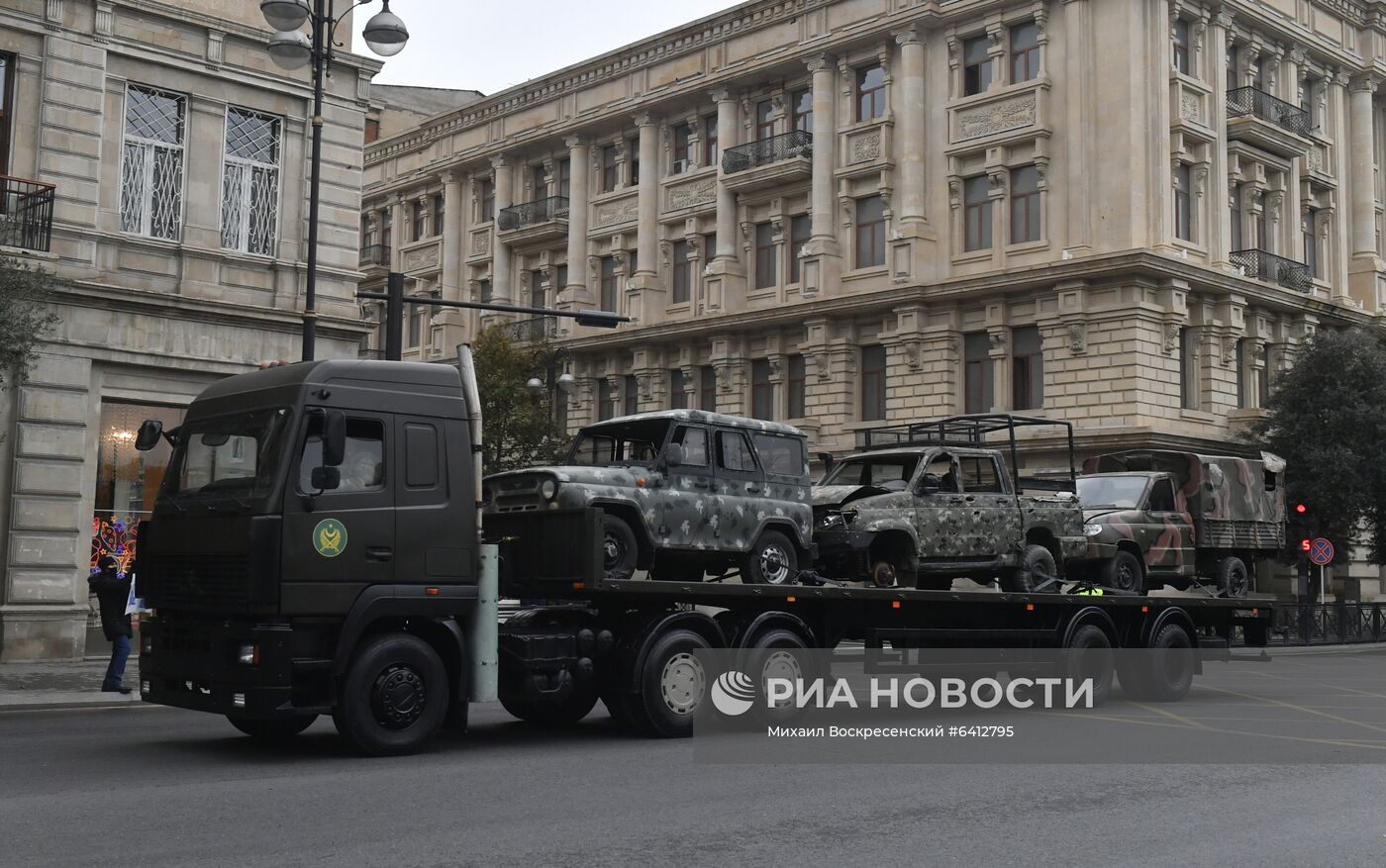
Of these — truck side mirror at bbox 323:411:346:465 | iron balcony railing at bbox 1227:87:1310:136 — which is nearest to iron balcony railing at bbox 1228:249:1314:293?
iron balcony railing at bbox 1227:87:1310:136

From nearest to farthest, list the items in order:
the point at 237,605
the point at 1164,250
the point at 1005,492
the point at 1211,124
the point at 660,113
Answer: the point at 237,605 < the point at 1005,492 < the point at 1164,250 < the point at 1211,124 < the point at 660,113

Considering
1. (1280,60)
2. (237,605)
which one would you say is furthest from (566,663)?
(1280,60)

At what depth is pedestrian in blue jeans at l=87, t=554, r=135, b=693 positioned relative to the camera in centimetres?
1667

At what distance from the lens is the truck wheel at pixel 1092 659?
53.0ft

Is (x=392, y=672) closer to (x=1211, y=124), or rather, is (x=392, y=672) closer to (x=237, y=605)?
(x=237, y=605)

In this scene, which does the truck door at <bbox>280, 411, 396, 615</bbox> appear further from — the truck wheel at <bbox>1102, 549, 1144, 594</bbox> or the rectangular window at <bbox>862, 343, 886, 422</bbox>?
the rectangular window at <bbox>862, 343, 886, 422</bbox>

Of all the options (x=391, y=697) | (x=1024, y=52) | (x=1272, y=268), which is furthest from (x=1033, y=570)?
(x=1272, y=268)

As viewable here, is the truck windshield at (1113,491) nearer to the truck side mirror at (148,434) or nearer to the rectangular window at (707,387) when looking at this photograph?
the truck side mirror at (148,434)

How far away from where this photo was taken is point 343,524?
36.7 ft

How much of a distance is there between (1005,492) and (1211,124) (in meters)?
30.1

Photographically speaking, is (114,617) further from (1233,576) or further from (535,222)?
(535,222)

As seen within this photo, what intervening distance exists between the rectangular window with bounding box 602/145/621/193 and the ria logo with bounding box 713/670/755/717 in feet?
141

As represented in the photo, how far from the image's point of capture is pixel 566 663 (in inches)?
484

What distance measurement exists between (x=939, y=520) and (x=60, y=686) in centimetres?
1100
